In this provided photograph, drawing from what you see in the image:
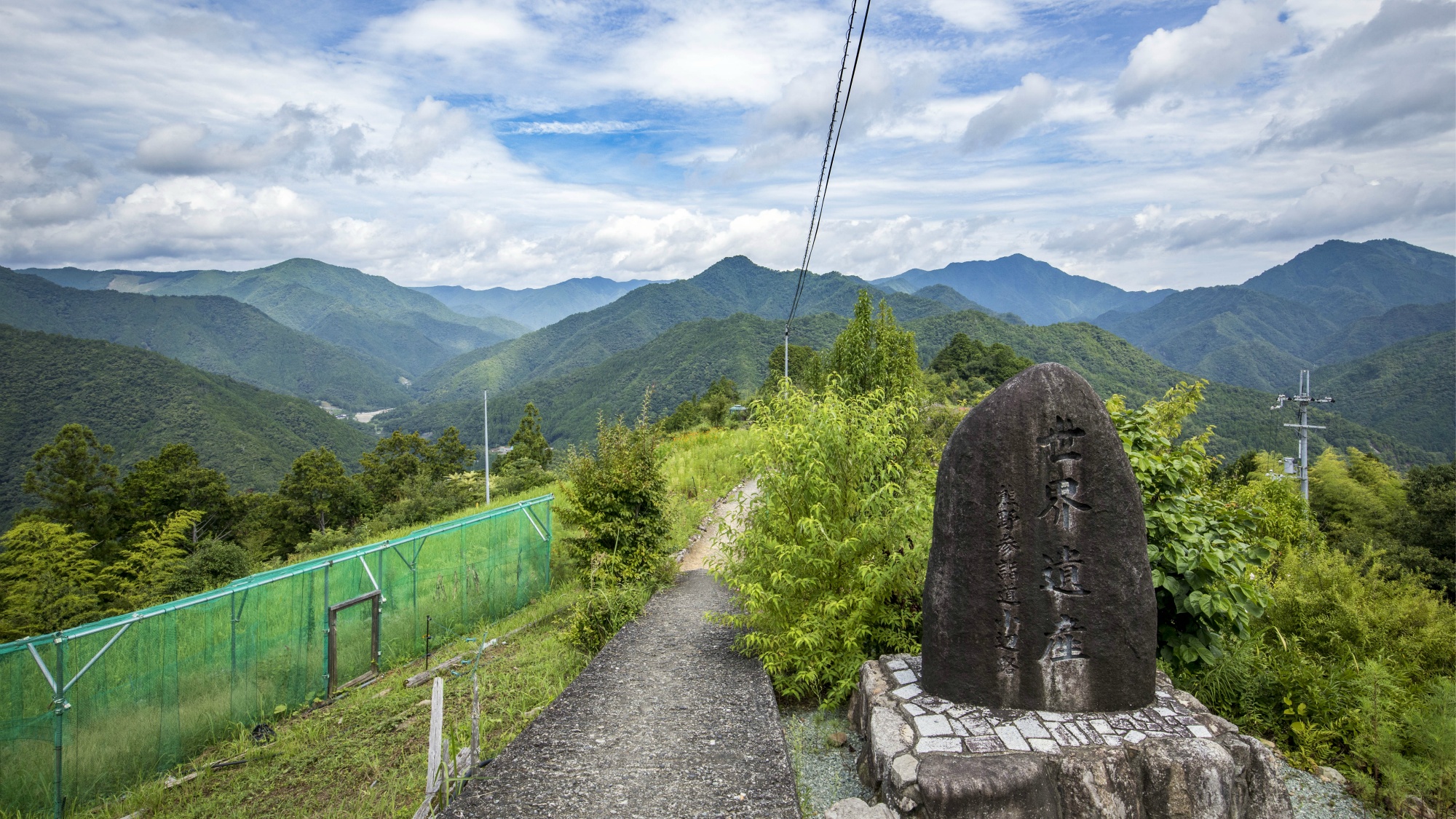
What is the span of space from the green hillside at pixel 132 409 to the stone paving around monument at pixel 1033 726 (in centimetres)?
8303

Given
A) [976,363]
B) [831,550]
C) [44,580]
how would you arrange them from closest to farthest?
[831,550] < [44,580] < [976,363]

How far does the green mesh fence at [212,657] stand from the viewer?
695 cm

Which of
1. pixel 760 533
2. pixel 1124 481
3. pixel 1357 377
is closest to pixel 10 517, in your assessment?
pixel 760 533

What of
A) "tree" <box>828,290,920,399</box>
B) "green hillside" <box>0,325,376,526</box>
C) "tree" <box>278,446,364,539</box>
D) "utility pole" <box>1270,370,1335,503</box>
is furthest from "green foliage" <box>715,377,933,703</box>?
"green hillside" <box>0,325,376,526</box>

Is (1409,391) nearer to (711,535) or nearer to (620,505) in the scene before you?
(711,535)

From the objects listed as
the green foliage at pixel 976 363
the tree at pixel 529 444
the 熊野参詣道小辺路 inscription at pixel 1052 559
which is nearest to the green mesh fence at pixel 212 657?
the 熊野参詣道小辺路 inscription at pixel 1052 559

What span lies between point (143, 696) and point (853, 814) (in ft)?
25.5

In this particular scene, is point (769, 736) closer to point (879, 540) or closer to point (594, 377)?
point (879, 540)

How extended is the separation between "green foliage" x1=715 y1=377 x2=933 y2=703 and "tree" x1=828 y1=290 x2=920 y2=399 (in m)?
7.95

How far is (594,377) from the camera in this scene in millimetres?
136750

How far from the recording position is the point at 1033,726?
5.36 metres

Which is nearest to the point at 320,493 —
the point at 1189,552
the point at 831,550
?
the point at 831,550

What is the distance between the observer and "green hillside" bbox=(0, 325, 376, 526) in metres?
77.6

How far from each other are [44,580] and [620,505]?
27.3m
